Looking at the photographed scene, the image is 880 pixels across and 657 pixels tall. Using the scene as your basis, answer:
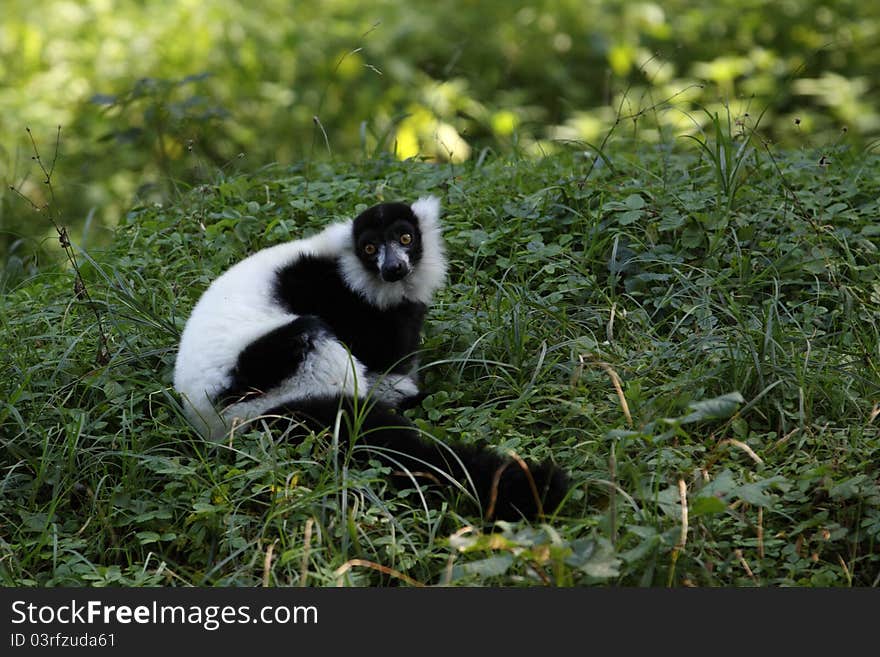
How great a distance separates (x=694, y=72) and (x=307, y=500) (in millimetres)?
7443

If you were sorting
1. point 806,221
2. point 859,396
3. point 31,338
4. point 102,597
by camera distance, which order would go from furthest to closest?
point 806,221
point 31,338
point 859,396
point 102,597

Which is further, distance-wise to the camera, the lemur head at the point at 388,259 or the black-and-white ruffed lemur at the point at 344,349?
the lemur head at the point at 388,259

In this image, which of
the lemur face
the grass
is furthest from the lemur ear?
the grass

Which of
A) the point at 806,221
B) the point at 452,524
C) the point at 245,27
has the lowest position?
the point at 452,524

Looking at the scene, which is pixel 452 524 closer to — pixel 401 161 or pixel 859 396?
pixel 859 396

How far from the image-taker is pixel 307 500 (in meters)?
3.15

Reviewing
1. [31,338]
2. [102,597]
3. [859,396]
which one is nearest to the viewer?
[102,597]

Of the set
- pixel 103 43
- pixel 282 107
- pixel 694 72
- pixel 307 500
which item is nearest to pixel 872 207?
pixel 307 500

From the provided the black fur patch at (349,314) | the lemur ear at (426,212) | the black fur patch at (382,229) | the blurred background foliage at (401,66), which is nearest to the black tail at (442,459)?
the black fur patch at (349,314)

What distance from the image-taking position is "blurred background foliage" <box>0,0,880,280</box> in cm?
852

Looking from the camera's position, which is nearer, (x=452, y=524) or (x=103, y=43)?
(x=452, y=524)

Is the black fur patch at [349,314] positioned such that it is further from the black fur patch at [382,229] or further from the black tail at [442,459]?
the black tail at [442,459]

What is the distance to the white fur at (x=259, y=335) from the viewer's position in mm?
3754

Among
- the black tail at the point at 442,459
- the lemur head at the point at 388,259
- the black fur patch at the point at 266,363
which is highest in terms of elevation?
the lemur head at the point at 388,259
